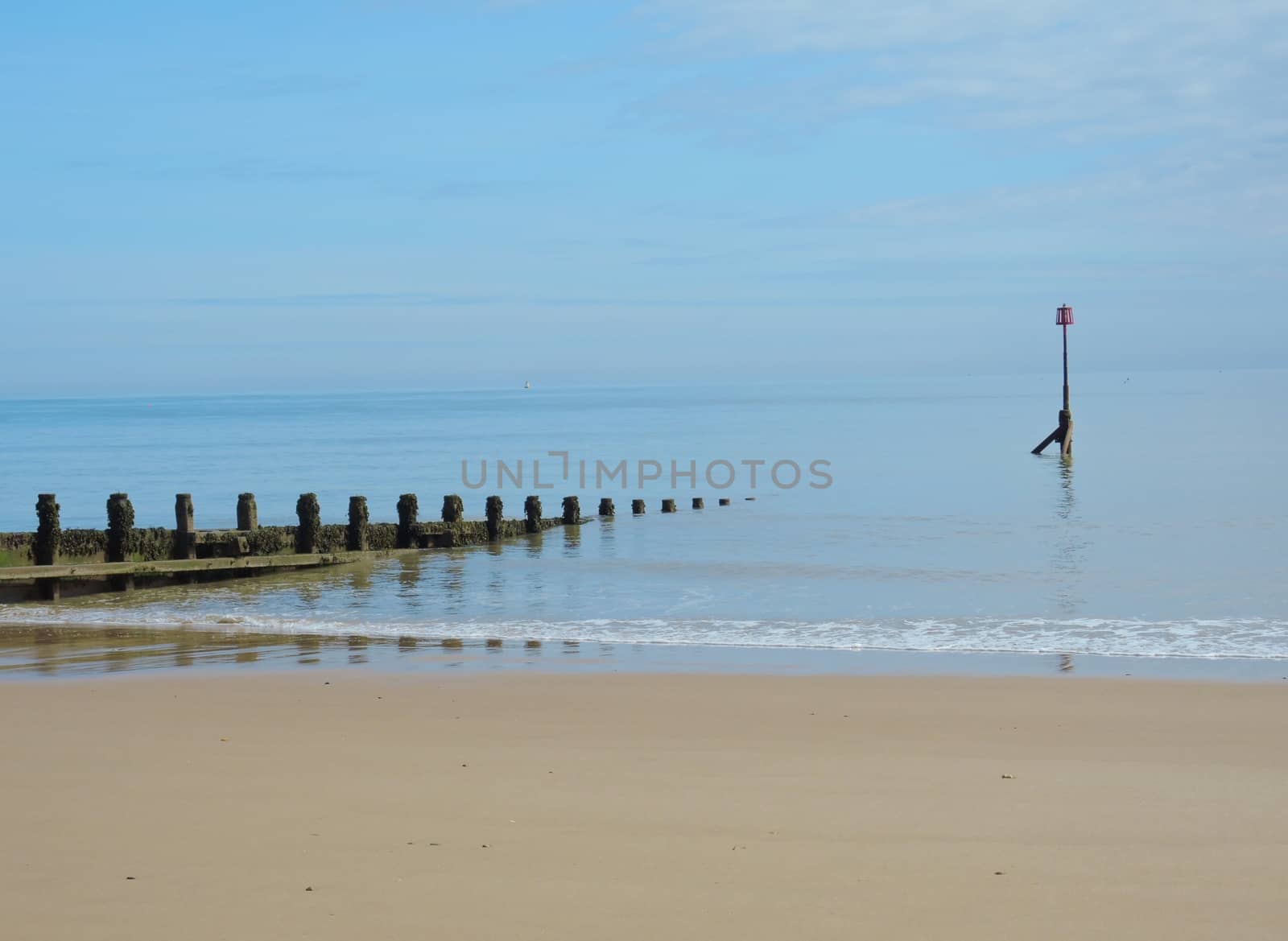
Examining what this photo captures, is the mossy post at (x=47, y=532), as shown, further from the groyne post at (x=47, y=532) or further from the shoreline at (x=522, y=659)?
the shoreline at (x=522, y=659)

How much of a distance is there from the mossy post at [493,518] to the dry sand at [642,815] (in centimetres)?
1398

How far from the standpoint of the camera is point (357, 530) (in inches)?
809

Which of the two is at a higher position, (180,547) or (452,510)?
(452,510)

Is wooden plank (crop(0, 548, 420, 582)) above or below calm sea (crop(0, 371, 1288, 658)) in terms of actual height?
above

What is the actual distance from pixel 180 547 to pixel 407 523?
13.5 feet

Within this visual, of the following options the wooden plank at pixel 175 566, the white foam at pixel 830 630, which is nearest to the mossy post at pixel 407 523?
the wooden plank at pixel 175 566

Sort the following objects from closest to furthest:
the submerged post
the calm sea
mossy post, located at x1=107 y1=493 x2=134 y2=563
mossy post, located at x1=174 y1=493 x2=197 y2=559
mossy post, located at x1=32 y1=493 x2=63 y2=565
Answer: the calm sea
mossy post, located at x1=32 y1=493 x2=63 y2=565
mossy post, located at x1=107 y1=493 x2=134 y2=563
mossy post, located at x1=174 y1=493 x2=197 y2=559
the submerged post

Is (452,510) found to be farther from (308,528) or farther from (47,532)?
(47,532)

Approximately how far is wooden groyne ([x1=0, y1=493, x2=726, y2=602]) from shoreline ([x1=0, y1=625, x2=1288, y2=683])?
304cm

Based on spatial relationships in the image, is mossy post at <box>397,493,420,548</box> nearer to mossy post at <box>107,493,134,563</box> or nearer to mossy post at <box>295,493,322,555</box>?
mossy post at <box>295,493,322,555</box>

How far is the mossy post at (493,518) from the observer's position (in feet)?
77.2

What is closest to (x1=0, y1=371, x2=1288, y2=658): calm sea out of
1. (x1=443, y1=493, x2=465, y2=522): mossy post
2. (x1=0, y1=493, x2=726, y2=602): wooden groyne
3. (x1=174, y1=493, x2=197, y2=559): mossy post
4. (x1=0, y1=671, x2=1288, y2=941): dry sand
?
(x1=0, y1=493, x2=726, y2=602): wooden groyne

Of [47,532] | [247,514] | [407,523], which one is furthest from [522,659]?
[407,523]

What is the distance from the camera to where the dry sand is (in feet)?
15.7
